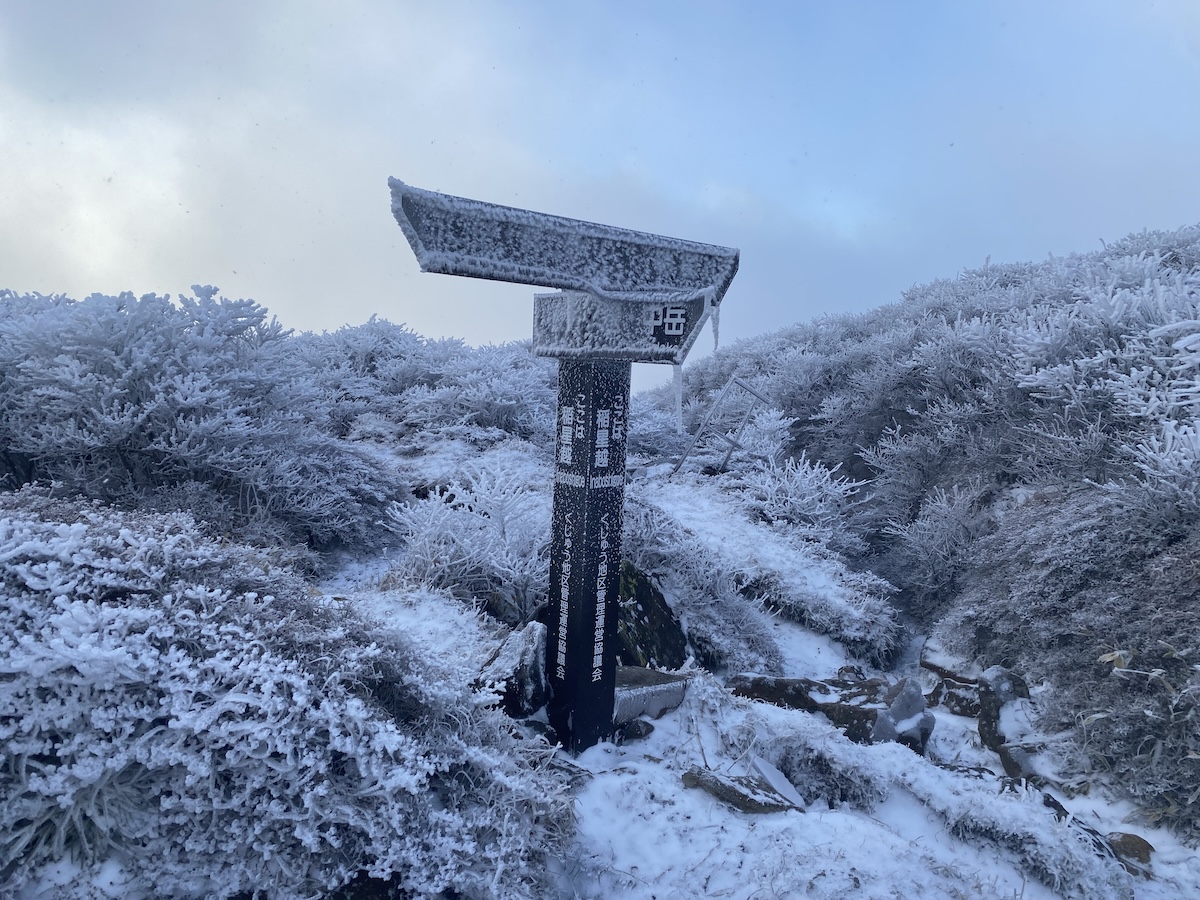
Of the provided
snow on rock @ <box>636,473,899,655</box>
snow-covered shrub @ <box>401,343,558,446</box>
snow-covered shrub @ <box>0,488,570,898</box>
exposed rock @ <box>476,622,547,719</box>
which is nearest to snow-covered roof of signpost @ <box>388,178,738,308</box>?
snow-covered shrub @ <box>0,488,570,898</box>

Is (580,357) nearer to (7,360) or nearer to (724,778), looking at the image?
(724,778)

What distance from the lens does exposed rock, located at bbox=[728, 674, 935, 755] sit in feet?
15.4

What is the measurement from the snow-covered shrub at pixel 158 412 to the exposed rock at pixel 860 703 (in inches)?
171

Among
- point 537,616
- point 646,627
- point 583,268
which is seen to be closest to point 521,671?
point 537,616

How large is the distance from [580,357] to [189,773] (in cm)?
241

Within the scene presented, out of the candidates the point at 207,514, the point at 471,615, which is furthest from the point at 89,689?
the point at 207,514

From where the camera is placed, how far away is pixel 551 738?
393 cm

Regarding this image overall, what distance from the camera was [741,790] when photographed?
3424 mm

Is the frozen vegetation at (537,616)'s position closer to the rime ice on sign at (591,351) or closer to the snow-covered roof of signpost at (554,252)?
the rime ice on sign at (591,351)

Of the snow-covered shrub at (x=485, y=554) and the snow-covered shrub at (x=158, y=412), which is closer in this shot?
the snow-covered shrub at (x=485, y=554)

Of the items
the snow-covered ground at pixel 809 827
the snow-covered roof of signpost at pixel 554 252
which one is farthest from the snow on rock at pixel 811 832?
the snow-covered roof of signpost at pixel 554 252

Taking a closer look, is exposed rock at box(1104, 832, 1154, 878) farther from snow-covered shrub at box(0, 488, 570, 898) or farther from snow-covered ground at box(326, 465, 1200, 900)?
snow-covered shrub at box(0, 488, 570, 898)

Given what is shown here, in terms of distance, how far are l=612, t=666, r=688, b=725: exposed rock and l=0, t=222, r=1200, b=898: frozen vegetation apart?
5.3 inches

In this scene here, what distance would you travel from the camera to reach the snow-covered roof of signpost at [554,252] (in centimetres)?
289
